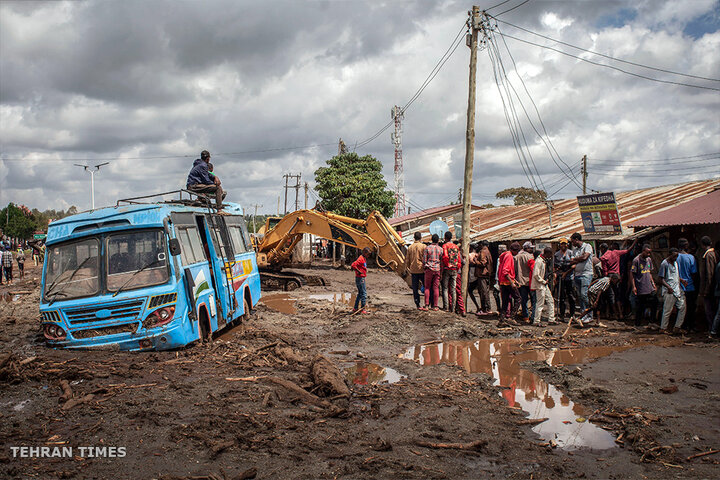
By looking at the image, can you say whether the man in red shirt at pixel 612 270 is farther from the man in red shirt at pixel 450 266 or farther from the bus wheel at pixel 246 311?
the bus wheel at pixel 246 311

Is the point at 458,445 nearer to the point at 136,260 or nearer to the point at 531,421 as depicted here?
the point at 531,421

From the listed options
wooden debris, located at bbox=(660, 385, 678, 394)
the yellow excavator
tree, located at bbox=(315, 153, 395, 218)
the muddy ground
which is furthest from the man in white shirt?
tree, located at bbox=(315, 153, 395, 218)

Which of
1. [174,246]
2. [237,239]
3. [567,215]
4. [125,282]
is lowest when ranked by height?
[125,282]

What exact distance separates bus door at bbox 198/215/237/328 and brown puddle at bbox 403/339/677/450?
3866 millimetres

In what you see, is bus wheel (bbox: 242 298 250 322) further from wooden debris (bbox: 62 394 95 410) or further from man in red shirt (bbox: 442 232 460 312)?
wooden debris (bbox: 62 394 95 410)

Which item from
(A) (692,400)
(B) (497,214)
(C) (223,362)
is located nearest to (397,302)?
(C) (223,362)

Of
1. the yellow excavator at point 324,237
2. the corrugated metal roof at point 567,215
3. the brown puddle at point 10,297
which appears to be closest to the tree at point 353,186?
the corrugated metal roof at point 567,215

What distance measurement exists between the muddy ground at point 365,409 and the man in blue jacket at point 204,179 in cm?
365

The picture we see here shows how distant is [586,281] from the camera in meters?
11.7

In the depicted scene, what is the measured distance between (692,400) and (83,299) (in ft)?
28.1

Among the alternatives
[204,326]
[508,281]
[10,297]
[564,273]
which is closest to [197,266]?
[204,326]

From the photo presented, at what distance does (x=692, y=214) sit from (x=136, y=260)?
1174 centimetres

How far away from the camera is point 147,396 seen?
6176 millimetres

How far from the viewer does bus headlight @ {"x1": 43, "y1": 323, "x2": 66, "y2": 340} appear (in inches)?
321
